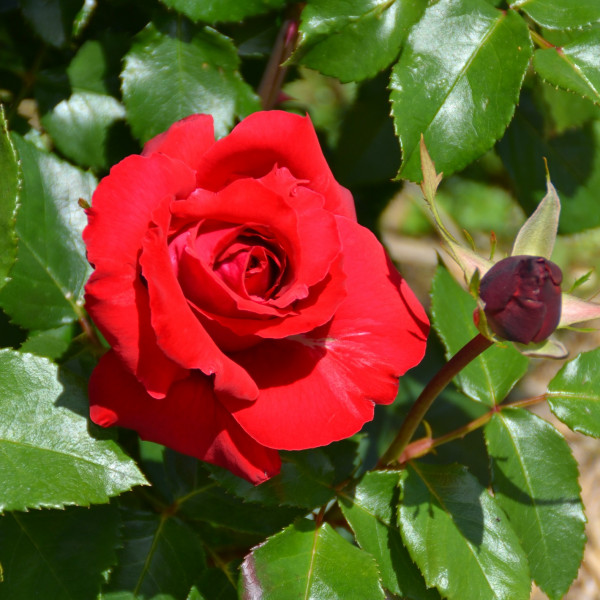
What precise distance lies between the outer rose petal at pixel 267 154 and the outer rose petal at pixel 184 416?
166 mm

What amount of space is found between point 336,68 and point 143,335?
343mm

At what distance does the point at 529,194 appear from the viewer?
1.00m

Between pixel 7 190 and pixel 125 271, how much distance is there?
0.44 feet

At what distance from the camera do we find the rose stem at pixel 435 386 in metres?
0.59

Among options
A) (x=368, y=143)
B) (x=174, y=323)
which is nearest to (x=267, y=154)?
(x=174, y=323)

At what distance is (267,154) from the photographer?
0.59m

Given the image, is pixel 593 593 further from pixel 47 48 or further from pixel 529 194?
pixel 47 48

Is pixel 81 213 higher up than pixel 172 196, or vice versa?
pixel 172 196

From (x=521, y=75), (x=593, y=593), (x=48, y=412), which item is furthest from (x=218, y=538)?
(x=593, y=593)

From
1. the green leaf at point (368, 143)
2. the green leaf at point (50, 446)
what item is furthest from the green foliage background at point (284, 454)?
the green leaf at point (368, 143)

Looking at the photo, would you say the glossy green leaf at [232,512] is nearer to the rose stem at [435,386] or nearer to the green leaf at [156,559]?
the green leaf at [156,559]

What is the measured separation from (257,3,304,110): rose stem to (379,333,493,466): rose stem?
1.37 ft

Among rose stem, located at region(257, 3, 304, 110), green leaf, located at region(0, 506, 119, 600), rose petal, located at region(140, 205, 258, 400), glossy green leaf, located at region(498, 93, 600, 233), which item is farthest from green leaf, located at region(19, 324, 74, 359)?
glossy green leaf, located at region(498, 93, 600, 233)

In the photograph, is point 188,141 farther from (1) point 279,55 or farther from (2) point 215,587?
(2) point 215,587
